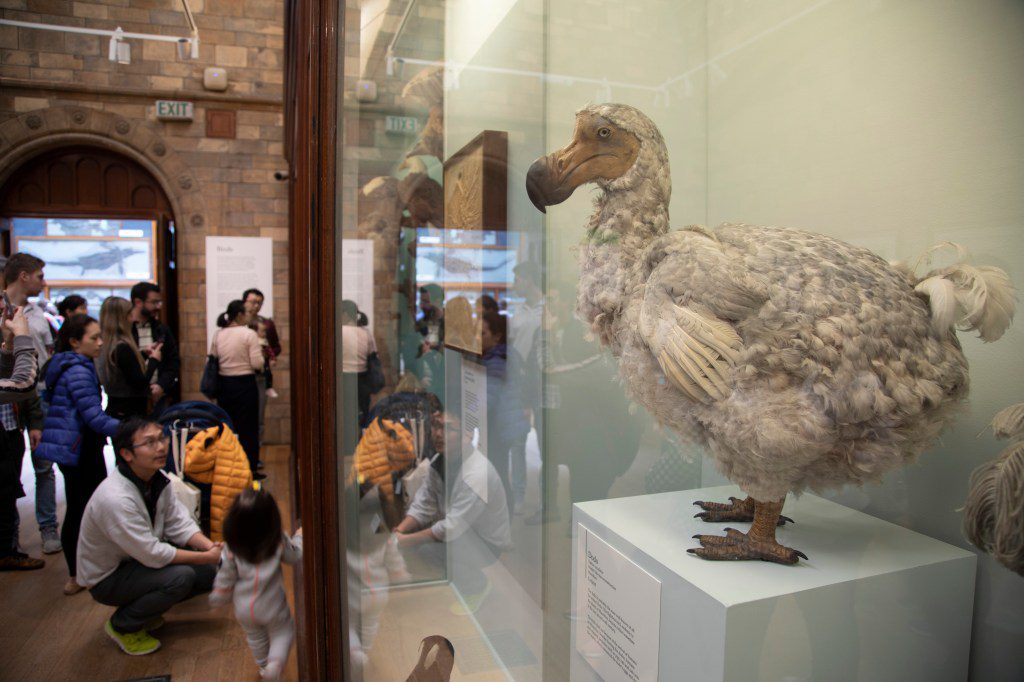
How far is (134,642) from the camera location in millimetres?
3041

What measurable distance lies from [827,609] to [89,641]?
3.61 m

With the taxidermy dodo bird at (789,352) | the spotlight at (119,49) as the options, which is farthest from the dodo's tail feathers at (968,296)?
the spotlight at (119,49)

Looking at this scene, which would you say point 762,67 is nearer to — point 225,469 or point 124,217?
point 225,469

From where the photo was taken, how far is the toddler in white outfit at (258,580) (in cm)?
266

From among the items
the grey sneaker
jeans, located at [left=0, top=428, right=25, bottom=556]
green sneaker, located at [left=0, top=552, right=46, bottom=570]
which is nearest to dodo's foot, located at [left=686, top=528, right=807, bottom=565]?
jeans, located at [left=0, top=428, right=25, bottom=556]

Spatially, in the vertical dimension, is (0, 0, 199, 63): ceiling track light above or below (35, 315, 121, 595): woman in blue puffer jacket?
above

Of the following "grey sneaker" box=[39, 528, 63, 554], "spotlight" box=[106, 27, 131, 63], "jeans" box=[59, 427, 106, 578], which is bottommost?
"grey sneaker" box=[39, 528, 63, 554]

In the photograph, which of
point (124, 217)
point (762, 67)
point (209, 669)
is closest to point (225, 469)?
point (209, 669)

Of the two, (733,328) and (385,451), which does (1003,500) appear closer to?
(733,328)

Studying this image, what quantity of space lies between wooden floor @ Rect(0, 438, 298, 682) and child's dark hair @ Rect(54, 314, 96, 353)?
1355 mm

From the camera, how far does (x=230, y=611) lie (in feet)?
11.3

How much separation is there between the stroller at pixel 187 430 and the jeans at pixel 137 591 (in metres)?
0.45

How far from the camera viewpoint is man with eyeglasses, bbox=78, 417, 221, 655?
2.87 meters

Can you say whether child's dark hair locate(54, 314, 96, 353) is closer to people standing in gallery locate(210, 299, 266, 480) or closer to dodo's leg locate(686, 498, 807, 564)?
people standing in gallery locate(210, 299, 266, 480)
